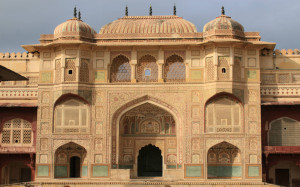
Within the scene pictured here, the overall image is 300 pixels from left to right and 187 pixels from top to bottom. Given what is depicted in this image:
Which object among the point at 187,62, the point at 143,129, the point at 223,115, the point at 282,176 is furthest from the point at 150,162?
the point at 282,176

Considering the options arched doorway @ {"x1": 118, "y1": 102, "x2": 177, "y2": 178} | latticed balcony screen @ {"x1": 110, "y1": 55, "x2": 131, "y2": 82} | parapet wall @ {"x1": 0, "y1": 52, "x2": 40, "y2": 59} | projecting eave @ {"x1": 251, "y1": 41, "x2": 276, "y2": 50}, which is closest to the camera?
projecting eave @ {"x1": 251, "y1": 41, "x2": 276, "y2": 50}

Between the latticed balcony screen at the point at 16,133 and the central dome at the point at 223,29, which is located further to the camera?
the latticed balcony screen at the point at 16,133

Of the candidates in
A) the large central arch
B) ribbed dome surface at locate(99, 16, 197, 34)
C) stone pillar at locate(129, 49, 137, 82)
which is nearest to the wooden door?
the large central arch

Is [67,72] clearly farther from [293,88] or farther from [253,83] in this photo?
[293,88]

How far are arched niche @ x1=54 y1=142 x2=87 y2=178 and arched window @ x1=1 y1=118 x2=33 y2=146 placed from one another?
1.45 m

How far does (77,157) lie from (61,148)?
1.00 meters

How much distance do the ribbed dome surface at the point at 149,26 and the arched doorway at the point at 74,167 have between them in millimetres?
5527

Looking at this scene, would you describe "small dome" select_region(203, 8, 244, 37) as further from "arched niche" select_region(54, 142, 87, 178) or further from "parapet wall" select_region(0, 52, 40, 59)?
"parapet wall" select_region(0, 52, 40, 59)

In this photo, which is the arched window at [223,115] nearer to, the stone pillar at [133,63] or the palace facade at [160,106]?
the palace facade at [160,106]

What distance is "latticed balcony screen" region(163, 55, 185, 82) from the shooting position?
68.0 feet

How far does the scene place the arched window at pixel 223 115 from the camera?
2012 centimetres

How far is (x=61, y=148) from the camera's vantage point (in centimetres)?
2078

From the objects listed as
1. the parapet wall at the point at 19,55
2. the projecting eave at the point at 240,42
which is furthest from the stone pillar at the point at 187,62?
the parapet wall at the point at 19,55

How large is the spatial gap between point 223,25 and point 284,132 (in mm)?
5083
